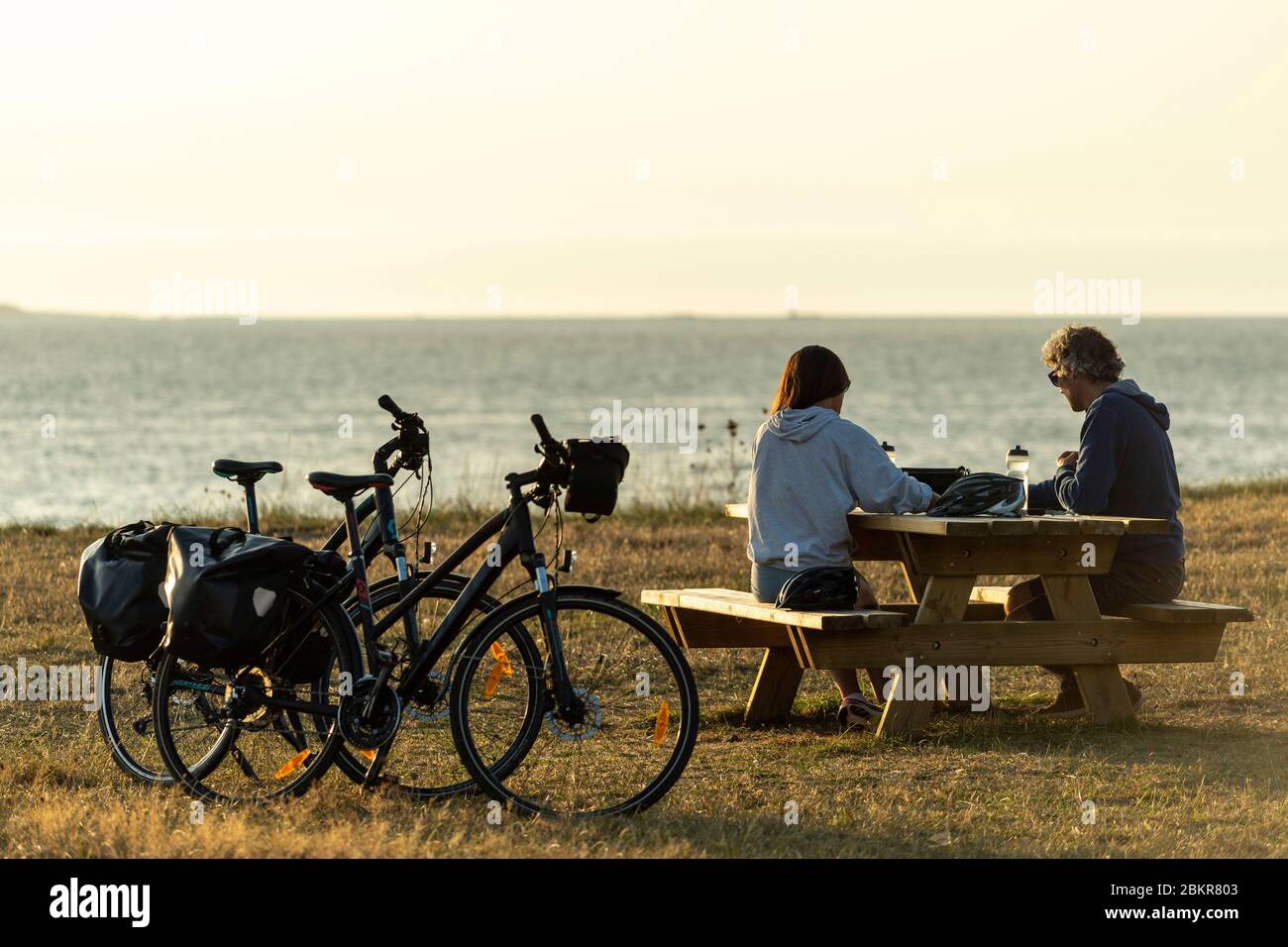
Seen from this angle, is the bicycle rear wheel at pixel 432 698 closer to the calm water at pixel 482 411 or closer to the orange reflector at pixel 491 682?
the orange reflector at pixel 491 682

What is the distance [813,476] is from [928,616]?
806mm

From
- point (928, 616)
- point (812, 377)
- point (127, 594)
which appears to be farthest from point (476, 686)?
point (928, 616)

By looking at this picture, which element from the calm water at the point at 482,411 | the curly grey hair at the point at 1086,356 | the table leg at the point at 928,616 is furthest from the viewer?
the calm water at the point at 482,411

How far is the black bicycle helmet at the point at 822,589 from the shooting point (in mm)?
7113

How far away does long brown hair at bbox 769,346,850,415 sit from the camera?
7.11 metres

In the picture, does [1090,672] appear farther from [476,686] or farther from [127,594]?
[127,594]

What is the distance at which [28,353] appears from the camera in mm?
108938

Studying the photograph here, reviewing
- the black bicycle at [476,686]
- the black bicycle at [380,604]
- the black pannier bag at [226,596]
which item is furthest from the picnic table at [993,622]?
the black pannier bag at [226,596]

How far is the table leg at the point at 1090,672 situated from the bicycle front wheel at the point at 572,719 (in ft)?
6.29

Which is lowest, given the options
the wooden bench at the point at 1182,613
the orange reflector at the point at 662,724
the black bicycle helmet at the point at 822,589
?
the orange reflector at the point at 662,724

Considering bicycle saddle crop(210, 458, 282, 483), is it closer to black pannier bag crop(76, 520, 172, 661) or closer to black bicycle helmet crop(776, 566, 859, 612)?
black pannier bag crop(76, 520, 172, 661)

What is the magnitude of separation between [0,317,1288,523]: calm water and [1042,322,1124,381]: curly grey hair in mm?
9771
